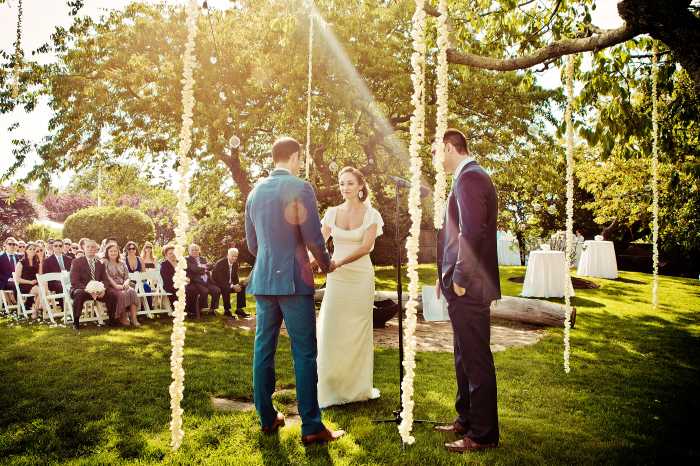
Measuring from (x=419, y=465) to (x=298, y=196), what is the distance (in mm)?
2032

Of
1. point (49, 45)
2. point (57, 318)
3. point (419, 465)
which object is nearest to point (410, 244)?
point (419, 465)

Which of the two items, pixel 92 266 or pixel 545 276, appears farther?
pixel 545 276

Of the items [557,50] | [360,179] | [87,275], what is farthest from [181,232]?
[87,275]

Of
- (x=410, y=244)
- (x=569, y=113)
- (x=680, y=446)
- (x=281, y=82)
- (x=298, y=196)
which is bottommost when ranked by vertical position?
(x=680, y=446)

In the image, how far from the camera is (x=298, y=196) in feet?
11.7

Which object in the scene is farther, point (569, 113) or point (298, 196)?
point (569, 113)

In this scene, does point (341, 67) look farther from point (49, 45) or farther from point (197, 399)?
point (197, 399)

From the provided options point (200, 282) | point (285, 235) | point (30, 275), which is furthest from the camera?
point (30, 275)

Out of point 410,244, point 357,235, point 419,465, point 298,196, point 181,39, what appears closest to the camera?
point 410,244

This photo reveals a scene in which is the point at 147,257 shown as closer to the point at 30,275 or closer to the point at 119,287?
the point at 119,287

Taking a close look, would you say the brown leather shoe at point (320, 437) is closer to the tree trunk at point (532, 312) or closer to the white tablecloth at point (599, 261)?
the tree trunk at point (532, 312)

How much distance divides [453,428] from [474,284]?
51.1 inches

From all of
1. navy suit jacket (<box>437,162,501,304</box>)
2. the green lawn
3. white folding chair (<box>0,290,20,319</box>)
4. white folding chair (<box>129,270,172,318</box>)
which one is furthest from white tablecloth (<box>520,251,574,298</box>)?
white folding chair (<box>0,290,20,319</box>)

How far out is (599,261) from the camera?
18219mm
